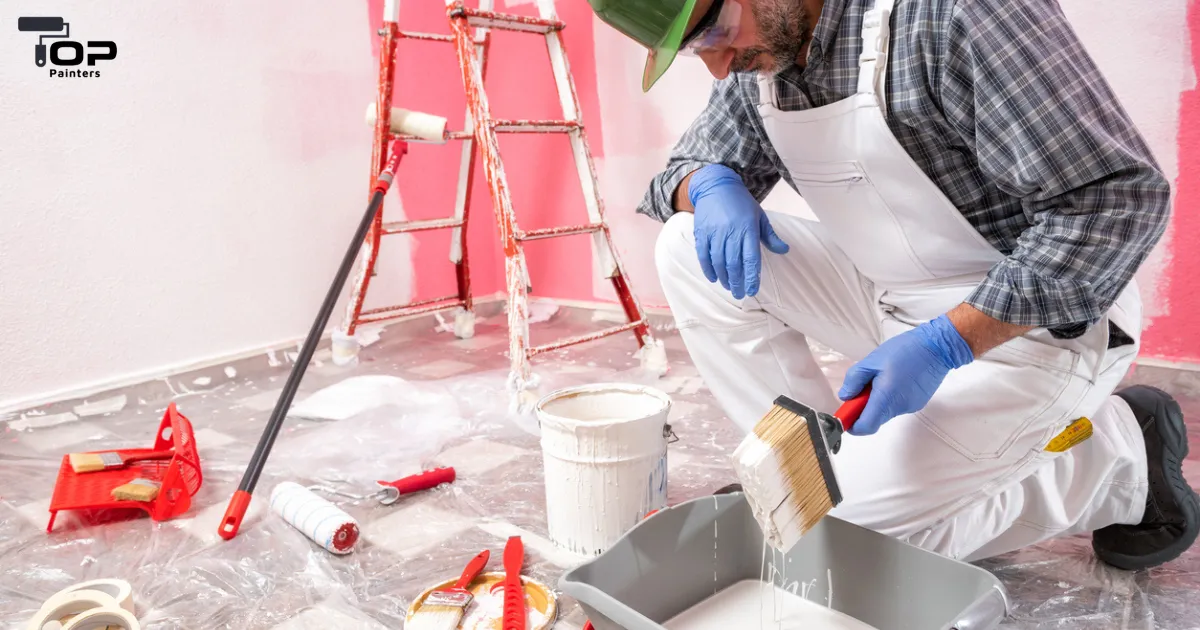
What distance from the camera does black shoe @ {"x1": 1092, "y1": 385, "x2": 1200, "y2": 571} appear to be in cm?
107

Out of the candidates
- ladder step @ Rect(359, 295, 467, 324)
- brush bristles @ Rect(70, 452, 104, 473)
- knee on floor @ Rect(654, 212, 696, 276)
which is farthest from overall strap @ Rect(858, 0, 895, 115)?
ladder step @ Rect(359, 295, 467, 324)

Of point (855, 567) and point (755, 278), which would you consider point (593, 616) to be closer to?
point (855, 567)

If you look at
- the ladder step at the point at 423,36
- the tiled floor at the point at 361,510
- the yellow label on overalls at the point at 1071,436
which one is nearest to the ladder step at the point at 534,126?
the ladder step at the point at 423,36

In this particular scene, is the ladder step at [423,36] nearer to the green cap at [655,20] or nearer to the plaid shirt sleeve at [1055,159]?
the green cap at [655,20]

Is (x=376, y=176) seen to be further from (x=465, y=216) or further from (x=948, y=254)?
(x=948, y=254)

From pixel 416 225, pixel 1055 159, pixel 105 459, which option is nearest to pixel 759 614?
pixel 1055 159

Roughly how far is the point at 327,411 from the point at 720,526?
1234 mm

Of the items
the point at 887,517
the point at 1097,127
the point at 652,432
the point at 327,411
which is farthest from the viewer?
the point at 327,411

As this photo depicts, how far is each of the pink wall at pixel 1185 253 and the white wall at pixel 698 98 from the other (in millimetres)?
18

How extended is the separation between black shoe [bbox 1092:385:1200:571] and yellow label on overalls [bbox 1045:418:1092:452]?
0.19 m

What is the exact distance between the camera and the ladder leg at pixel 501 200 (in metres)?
2.01

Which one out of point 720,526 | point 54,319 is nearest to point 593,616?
point 720,526

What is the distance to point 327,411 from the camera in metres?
1.97

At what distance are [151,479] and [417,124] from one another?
118cm
